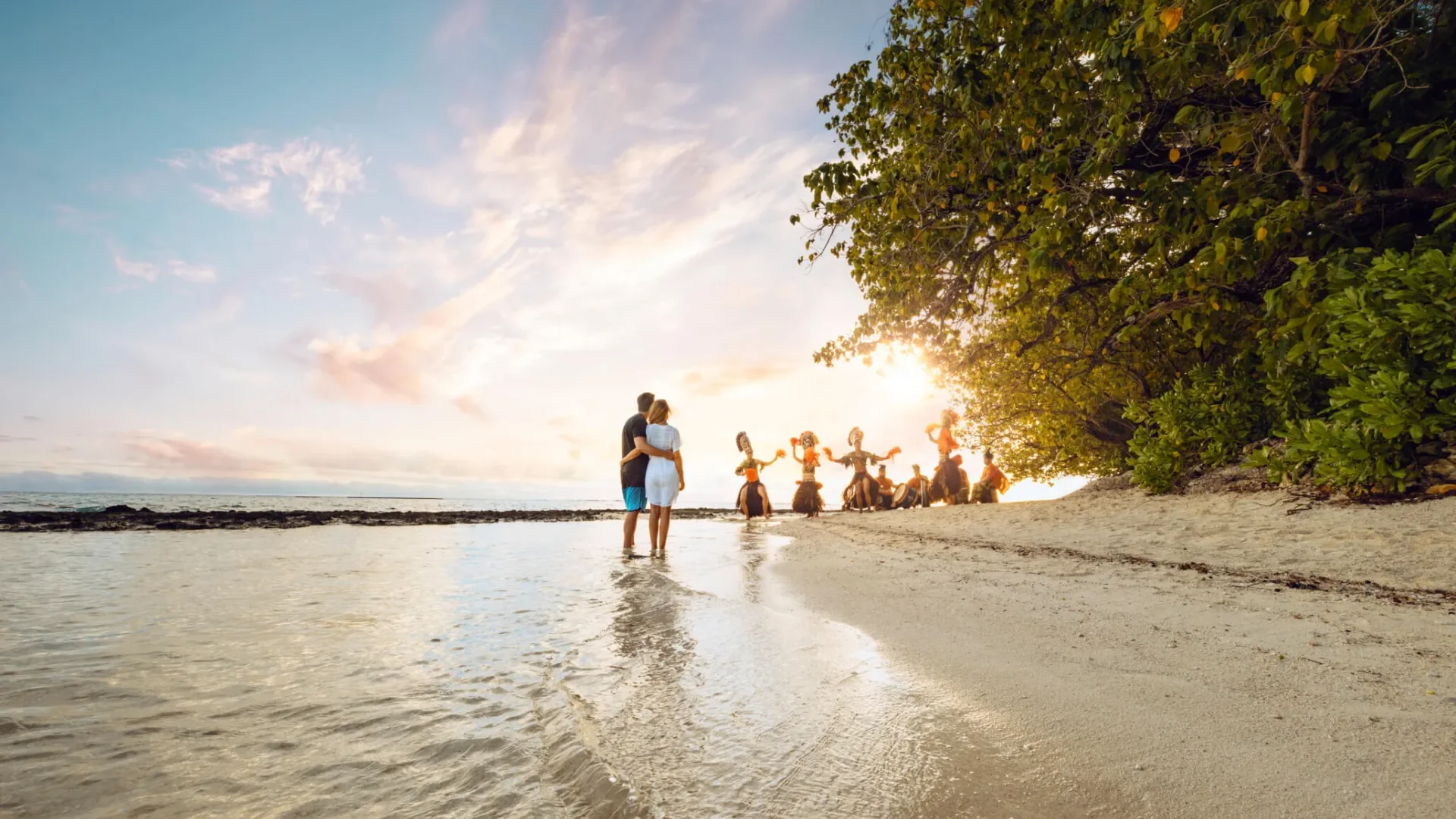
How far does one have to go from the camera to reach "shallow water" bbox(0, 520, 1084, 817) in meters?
2.07

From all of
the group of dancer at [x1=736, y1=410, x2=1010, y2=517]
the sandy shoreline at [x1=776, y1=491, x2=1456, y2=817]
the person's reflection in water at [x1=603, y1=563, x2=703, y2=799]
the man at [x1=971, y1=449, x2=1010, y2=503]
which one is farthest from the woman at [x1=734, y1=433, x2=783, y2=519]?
the person's reflection in water at [x1=603, y1=563, x2=703, y2=799]

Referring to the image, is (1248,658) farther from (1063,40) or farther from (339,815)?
(1063,40)

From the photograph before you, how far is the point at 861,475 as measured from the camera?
67.0 ft

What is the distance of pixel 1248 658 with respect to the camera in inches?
124

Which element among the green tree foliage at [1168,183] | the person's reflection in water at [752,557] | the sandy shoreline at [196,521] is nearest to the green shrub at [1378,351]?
the green tree foliage at [1168,183]

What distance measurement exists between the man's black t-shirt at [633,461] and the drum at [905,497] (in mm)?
12054

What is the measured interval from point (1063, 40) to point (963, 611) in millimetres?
7954

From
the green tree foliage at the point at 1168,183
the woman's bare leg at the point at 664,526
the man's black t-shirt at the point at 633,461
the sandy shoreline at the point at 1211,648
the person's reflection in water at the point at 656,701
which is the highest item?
the green tree foliage at the point at 1168,183

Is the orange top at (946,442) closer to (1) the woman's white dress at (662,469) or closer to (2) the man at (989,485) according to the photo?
(2) the man at (989,485)

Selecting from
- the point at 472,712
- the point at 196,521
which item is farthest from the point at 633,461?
the point at 196,521

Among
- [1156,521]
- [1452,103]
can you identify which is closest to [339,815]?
[1156,521]

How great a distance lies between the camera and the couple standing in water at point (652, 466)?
9.79 metres

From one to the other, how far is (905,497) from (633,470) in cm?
1255

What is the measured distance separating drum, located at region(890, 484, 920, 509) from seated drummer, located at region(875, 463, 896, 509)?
143 mm
